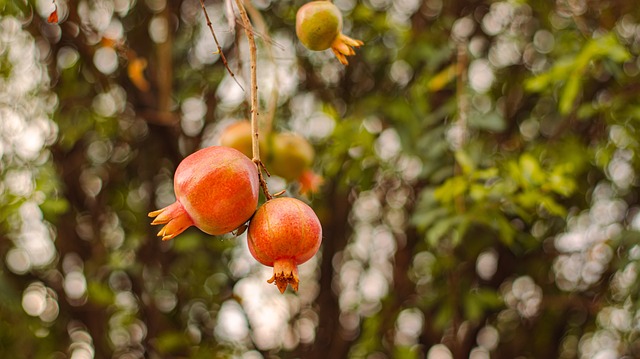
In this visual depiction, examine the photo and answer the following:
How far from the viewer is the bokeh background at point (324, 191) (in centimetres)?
225

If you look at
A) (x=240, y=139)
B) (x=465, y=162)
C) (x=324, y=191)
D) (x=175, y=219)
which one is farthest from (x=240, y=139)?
(x=324, y=191)

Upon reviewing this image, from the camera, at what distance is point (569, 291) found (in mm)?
2619

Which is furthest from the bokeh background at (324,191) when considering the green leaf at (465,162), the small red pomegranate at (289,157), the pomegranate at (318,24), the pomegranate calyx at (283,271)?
the pomegranate calyx at (283,271)

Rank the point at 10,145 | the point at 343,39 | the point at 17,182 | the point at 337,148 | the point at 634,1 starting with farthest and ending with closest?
the point at 634,1 < the point at 10,145 < the point at 17,182 < the point at 337,148 < the point at 343,39

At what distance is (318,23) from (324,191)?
1.71 m

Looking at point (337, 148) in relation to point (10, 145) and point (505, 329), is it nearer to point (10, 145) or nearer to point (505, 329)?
point (10, 145)

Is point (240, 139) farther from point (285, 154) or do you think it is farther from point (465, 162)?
point (465, 162)

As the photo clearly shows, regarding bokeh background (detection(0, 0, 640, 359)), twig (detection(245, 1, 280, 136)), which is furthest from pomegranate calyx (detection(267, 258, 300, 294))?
bokeh background (detection(0, 0, 640, 359))

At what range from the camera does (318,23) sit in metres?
0.97

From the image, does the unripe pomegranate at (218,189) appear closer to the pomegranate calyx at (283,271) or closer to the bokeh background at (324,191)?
the pomegranate calyx at (283,271)

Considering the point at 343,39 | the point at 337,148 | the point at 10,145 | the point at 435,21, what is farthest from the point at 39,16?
the point at 343,39

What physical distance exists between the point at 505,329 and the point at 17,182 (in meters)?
1.89

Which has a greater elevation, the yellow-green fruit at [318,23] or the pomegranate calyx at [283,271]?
the yellow-green fruit at [318,23]

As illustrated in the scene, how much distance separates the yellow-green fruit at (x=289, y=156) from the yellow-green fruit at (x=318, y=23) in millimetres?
333
